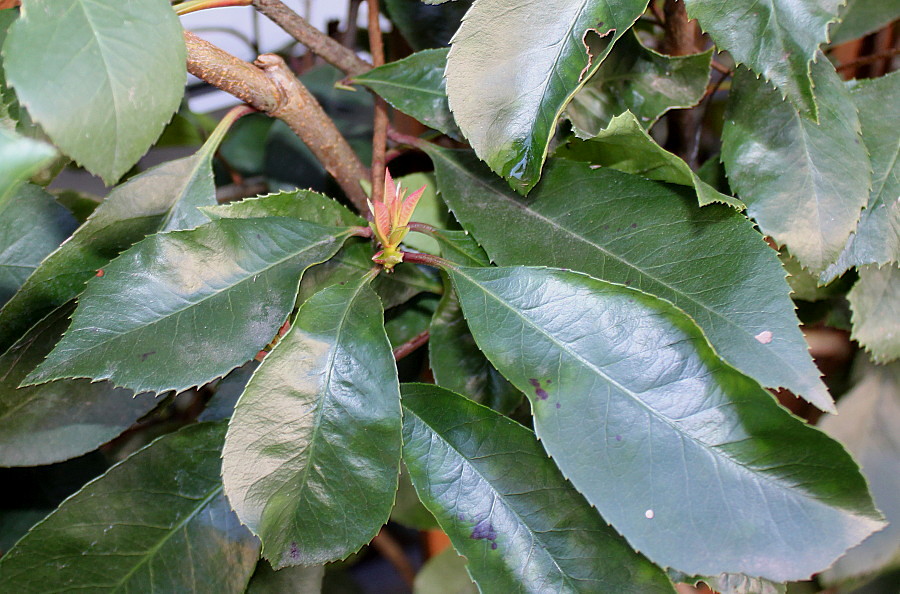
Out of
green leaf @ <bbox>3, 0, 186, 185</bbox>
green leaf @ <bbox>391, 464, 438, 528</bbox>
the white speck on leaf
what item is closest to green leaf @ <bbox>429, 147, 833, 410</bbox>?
the white speck on leaf

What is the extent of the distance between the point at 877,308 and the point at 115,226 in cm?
57

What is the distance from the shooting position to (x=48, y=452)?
462mm

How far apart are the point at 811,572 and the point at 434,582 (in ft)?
1.66

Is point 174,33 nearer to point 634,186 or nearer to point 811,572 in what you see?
point 634,186

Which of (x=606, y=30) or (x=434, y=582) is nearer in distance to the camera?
(x=606, y=30)

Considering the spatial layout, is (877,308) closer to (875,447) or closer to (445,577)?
(875,447)

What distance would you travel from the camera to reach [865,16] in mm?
621

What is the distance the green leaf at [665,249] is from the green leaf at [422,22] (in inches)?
7.7

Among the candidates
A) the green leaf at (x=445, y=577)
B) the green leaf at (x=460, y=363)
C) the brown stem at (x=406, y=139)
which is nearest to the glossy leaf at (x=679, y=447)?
the green leaf at (x=460, y=363)

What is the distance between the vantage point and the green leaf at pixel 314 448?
35cm

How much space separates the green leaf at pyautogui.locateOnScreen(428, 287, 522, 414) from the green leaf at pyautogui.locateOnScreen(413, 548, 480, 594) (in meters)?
0.32

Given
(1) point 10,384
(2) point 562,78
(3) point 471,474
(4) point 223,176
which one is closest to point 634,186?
(2) point 562,78

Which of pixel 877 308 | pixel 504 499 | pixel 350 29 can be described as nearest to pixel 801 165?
pixel 877 308

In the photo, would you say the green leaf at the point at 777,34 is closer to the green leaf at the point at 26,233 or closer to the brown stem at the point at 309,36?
the brown stem at the point at 309,36
